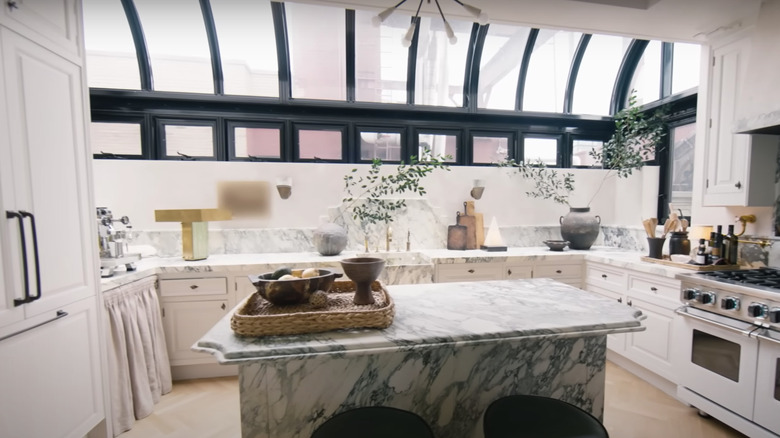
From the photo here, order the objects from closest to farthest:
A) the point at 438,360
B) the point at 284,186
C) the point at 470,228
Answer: the point at 438,360, the point at 284,186, the point at 470,228

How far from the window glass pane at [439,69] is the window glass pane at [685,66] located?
2.06 m

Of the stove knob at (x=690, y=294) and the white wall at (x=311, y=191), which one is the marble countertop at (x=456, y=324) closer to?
the stove knob at (x=690, y=294)

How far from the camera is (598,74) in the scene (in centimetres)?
392

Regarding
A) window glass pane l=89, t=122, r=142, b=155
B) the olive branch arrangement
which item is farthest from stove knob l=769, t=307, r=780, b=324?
window glass pane l=89, t=122, r=142, b=155

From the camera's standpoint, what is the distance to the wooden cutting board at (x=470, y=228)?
3.51 meters

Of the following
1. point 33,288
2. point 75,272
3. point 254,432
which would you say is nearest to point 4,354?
point 33,288

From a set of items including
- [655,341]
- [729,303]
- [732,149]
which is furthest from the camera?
[655,341]

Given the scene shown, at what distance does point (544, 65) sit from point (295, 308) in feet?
13.1

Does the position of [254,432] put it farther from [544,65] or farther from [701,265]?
[544,65]

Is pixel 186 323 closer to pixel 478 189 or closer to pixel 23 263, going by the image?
pixel 23 263

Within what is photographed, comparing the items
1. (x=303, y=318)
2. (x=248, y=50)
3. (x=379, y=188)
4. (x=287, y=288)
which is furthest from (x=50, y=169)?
(x=379, y=188)

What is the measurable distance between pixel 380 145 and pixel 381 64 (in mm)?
855

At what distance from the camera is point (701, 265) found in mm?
2367

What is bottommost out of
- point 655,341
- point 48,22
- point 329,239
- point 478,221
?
point 655,341
